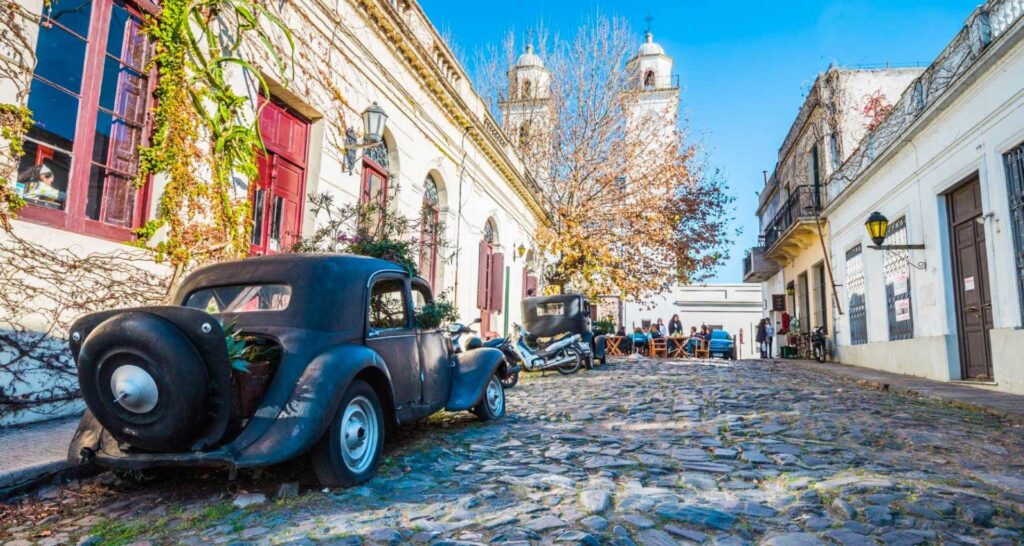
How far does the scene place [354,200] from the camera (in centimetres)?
873

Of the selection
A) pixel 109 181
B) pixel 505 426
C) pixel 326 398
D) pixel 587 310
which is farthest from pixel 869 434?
pixel 587 310

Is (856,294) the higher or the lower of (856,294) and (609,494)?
the higher

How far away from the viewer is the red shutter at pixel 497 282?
15.0 meters

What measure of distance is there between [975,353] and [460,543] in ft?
31.8

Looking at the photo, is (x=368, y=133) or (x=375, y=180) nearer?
(x=368, y=133)

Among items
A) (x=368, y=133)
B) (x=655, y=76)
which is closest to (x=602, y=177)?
(x=368, y=133)

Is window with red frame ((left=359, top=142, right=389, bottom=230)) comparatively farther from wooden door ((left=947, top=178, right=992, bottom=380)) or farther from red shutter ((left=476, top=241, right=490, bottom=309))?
wooden door ((left=947, top=178, right=992, bottom=380))

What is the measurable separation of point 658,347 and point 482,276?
9276 millimetres

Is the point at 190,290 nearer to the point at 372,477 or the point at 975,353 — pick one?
the point at 372,477

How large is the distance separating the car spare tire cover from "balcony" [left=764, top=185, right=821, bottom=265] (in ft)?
55.3

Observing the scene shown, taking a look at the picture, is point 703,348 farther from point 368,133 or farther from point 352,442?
point 352,442

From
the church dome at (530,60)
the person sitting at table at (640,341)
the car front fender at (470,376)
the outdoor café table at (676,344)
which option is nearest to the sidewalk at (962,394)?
the car front fender at (470,376)

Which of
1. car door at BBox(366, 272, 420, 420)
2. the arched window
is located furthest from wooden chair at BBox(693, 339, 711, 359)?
car door at BBox(366, 272, 420, 420)

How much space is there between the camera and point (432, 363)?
4594mm
